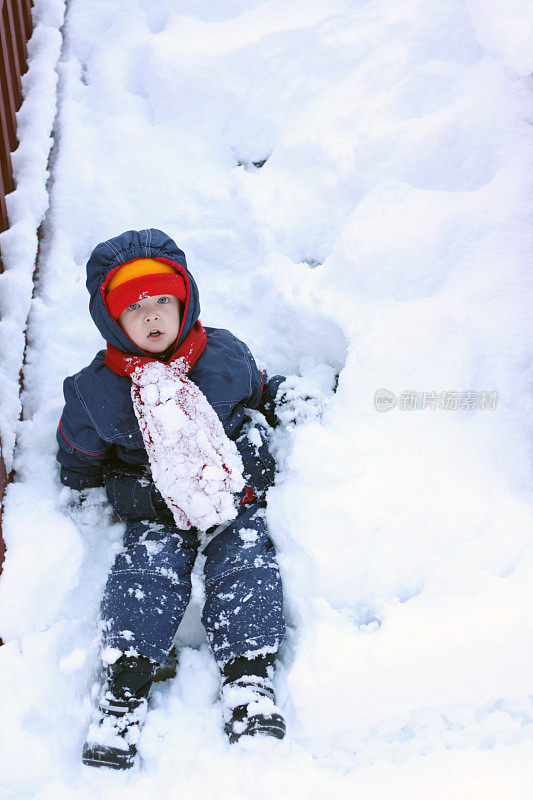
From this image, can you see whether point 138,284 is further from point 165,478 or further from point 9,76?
point 9,76

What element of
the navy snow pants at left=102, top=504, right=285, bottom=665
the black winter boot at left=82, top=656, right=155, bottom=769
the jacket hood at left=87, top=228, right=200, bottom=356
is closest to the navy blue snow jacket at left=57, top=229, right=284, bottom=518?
the jacket hood at left=87, top=228, right=200, bottom=356

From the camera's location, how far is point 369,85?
2311 mm

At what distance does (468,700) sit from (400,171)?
1629mm

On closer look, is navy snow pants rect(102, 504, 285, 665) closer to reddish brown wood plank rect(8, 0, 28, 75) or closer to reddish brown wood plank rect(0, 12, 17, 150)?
reddish brown wood plank rect(0, 12, 17, 150)

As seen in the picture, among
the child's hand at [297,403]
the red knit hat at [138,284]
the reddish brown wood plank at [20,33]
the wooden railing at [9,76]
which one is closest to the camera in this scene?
the red knit hat at [138,284]

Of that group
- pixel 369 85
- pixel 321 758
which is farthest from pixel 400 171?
pixel 321 758

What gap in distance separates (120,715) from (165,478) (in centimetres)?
55

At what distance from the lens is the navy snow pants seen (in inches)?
57.9

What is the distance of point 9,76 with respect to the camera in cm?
208

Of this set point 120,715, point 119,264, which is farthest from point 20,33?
point 120,715

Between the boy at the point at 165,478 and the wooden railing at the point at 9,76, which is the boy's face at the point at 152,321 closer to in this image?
the boy at the point at 165,478

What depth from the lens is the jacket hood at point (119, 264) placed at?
62.4 inches

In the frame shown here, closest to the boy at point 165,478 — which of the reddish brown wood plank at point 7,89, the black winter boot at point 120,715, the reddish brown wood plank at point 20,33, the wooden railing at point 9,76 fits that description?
the black winter boot at point 120,715

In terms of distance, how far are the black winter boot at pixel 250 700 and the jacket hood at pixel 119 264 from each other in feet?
2.74
